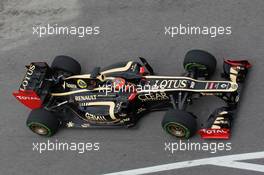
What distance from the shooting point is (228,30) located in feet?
44.4

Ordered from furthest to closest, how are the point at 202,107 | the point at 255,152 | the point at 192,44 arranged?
1. the point at 192,44
2. the point at 202,107
3. the point at 255,152

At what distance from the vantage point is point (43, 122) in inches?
470

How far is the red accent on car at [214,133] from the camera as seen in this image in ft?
37.7

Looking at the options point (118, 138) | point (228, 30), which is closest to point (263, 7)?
point (228, 30)

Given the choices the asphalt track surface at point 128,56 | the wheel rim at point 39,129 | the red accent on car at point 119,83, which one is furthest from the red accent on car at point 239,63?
the wheel rim at point 39,129

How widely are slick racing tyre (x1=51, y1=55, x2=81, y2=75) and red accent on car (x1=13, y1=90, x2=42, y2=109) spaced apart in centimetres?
94

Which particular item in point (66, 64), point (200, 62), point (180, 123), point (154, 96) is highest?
point (66, 64)

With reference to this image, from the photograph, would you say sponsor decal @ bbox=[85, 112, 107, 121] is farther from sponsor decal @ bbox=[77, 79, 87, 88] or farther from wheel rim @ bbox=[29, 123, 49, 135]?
wheel rim @ bbox=[29, 123, 49, 135]

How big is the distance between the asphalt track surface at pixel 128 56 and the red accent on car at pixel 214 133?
0.20 m

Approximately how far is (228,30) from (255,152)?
3403 mm

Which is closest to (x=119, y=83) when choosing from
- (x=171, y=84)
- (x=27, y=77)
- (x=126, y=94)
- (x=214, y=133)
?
(x=126, y=94)

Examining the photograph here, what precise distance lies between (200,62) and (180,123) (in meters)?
1.63

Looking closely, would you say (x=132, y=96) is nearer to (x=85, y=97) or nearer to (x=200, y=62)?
(x=85, y=97)

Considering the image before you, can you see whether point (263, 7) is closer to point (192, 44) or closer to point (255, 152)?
point (192, 44)
